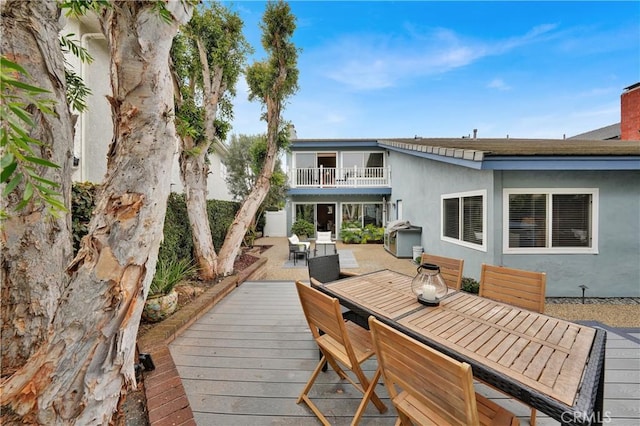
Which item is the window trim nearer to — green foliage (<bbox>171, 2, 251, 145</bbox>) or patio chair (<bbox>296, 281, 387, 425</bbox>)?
patio chair (<bbox>296, 281, 387, 425</bbox>)

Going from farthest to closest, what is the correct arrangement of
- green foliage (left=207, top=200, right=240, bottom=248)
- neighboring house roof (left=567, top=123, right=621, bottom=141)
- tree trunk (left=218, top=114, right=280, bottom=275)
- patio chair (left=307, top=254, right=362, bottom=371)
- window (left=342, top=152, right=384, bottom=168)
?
window (left=342, top=152, right=384, bottom=168)
neighboring house roof (left=567, top=123, right=621, bottom=141)
green foliage (left=207, top=200, right=240, bottom=248)
tree trunk (left=218, top=114, right=280, bottom=275)
patio chair (left=307, top=254, right=362, bottom=371)

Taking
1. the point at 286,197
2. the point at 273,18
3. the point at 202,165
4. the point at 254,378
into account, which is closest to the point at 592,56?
the point at 273,18

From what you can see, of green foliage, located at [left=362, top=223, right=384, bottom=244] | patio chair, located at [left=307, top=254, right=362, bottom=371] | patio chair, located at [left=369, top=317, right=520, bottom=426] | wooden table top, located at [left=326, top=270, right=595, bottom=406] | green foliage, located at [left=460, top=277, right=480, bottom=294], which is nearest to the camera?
patio chair, located at [left=369, top=317, right=520, bottom=426]

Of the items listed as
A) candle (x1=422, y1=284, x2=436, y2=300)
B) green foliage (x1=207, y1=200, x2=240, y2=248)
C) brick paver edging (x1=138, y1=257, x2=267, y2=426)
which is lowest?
brick paver edging (x1=138, y1=257, x2=267, y2=426)

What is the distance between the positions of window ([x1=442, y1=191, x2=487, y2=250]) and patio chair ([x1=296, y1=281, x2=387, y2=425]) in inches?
176

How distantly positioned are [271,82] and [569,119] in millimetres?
19849

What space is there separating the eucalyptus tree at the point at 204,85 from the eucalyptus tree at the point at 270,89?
44 centimetres

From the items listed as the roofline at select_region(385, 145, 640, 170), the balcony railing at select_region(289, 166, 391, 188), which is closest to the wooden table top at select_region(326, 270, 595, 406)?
the roofline at select_region(385, 145, 640, 170)

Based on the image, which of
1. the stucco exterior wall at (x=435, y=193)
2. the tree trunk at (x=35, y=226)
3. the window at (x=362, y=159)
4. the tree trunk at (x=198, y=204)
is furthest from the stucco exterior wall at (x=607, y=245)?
the window at (x=362, y=159)

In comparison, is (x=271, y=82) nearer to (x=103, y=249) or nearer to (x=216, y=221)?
(x=216, y=221)

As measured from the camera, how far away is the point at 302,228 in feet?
43.6

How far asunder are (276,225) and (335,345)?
13762 millimetres

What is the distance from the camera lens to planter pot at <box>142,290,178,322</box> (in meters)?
3.13

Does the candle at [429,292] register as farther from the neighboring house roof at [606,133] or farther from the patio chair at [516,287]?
the neighboring house roof at [606,133]
